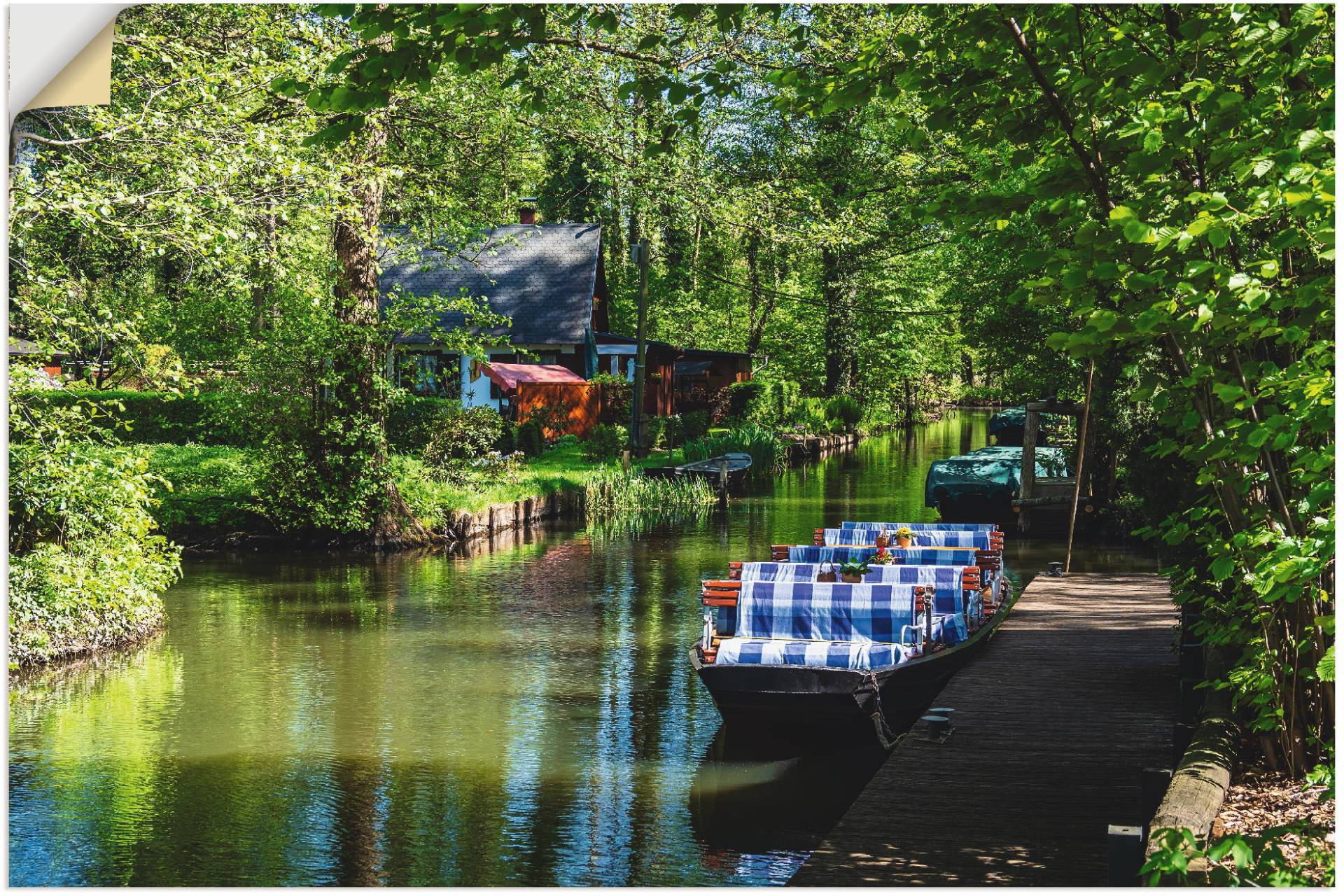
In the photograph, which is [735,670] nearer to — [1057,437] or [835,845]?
[835,845]

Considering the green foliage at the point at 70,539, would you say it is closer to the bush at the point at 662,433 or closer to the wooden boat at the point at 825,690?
the wooden boat at the point at 825,690

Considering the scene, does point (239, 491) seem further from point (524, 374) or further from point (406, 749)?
point (524, 374)

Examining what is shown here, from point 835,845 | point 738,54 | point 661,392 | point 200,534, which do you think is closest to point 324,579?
point 200,534

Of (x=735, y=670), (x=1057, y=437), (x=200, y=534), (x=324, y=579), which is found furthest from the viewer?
(x=1057, y=437)

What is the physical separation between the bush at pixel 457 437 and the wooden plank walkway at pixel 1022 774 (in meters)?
14.8

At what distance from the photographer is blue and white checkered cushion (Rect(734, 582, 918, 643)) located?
1242 cm

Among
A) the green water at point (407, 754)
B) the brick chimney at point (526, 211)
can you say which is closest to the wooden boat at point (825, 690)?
the green water at point (407, 754)

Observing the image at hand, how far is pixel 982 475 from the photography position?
2816 cm

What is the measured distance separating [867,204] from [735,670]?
24563 millimetres

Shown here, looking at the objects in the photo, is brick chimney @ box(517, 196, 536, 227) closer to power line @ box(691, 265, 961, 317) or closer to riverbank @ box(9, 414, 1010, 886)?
power line @ box(691, 265, 961, 317)

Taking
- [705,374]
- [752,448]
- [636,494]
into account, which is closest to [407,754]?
[636,494]

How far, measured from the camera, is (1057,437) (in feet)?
102

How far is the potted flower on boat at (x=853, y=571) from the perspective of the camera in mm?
13266

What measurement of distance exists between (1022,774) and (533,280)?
122 ft
